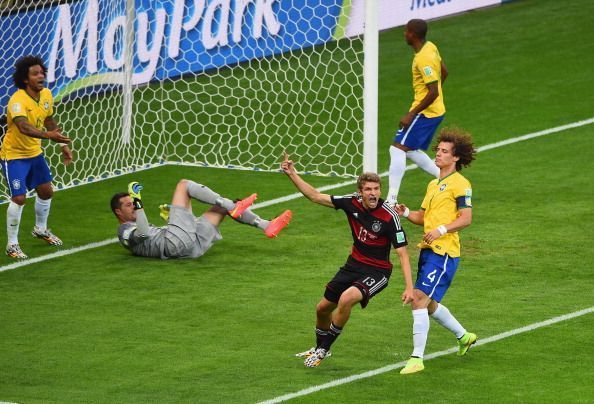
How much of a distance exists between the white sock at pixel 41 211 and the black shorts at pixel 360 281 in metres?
4.75

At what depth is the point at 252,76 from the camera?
62.8ft

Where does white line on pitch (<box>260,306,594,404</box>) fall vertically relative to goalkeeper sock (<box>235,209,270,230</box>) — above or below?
below

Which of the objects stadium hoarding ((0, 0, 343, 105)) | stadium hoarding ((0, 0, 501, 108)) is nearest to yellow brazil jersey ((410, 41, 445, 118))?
stadium hoarding ((0, 0, 501, 108))

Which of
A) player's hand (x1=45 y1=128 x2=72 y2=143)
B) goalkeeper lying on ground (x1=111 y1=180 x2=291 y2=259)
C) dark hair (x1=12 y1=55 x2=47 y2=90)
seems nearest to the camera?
player's hand (x1=45 y1=128 x2=72 y2=143)

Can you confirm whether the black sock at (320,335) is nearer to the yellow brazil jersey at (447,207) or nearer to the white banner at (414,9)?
the yellow brazil jersey at (447,207)

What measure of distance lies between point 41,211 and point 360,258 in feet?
16.2

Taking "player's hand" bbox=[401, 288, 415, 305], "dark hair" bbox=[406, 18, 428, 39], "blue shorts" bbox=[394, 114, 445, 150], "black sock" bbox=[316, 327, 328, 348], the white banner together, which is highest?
the white banner

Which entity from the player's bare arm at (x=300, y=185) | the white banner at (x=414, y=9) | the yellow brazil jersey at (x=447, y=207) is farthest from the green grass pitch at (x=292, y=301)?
the white banner at (x=414, y=9)

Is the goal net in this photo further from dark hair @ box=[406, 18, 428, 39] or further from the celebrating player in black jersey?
the celebrating player in black jersey

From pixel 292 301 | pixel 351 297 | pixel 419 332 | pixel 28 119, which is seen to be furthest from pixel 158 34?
pixel 419 332

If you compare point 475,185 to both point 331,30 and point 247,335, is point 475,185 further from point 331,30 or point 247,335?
point 247,335

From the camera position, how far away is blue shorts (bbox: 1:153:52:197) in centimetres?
1441

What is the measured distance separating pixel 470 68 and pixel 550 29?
2715mm

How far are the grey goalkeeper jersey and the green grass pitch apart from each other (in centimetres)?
12
